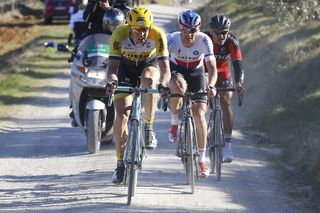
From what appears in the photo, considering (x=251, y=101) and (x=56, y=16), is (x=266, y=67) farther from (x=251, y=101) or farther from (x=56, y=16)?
(x=56, y=16)

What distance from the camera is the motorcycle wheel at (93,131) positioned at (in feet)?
40.8

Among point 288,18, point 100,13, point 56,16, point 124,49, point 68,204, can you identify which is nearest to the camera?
point 68,204

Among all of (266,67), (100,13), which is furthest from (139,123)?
(266,67)

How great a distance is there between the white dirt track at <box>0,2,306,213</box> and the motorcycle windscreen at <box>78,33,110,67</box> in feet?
4.59

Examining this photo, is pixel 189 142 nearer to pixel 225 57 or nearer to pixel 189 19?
pixel 189 19

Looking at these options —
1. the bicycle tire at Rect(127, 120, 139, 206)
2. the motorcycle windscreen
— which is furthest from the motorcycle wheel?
the bicycle tire at Rect(127, 120, 139, 206)

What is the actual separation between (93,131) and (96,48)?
1372 mm

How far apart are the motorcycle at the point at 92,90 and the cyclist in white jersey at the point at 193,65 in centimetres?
194

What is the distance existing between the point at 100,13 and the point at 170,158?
3066 mm

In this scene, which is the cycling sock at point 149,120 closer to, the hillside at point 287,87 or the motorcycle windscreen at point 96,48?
the hillside at point 287,87

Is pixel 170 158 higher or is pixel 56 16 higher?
pixel 56 16

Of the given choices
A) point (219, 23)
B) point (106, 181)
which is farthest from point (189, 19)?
point (106, 181)

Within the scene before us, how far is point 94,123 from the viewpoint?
40.8 ft

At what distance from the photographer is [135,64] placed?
1027 cm
